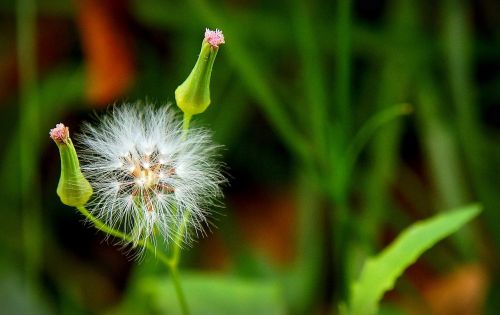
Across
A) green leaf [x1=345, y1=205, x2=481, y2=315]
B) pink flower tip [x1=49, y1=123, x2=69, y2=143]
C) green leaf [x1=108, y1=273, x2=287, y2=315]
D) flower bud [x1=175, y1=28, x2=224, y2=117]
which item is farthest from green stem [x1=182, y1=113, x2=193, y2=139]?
green leaf [x1=108, y1=273, x2=287, y2=315]

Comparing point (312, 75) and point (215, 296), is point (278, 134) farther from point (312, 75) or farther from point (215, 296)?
point (215, 296)

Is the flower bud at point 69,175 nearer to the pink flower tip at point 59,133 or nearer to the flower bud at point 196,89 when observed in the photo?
the pink flower tip at point 59,133

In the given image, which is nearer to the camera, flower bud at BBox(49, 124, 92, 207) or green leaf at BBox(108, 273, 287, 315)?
flower bud at BBox(49, 124, 92, 207)

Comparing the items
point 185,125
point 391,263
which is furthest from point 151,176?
point 391,263

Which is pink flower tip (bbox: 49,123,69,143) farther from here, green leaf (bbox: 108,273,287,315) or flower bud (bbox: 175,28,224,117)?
green leaf (bbox: 108,273,287,315)

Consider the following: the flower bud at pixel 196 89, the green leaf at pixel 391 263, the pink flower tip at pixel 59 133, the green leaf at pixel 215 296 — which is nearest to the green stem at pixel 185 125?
the flower bud at pixel 196 89
